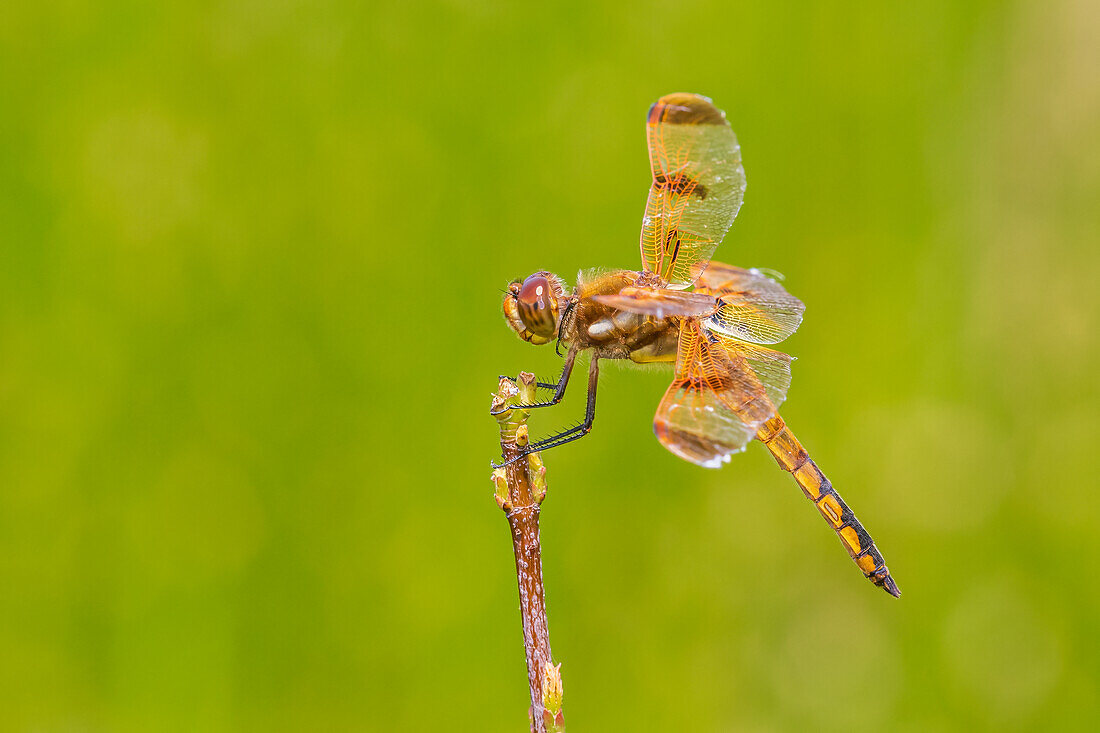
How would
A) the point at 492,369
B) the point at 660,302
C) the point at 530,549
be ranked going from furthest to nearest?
the point at 492,369
the point at 660,302
the point at 530,549

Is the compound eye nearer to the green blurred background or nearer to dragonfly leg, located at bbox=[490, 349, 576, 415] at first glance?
dragonfly leg, located at bbox=[490, 349, 576, 415]

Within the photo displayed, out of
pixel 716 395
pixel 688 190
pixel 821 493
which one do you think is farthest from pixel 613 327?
pixel 821 493

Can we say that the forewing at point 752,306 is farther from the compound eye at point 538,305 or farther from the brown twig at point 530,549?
the brown twig at point 530,549

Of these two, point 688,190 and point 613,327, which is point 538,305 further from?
point 688,190

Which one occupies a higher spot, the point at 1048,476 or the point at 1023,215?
the point at 1023,215

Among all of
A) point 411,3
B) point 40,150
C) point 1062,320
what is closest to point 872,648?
point 1062,320

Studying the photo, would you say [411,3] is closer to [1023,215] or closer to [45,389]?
[45,389]

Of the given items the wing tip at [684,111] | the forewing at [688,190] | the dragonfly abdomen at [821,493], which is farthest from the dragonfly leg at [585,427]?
the wing tip at [684,111]
